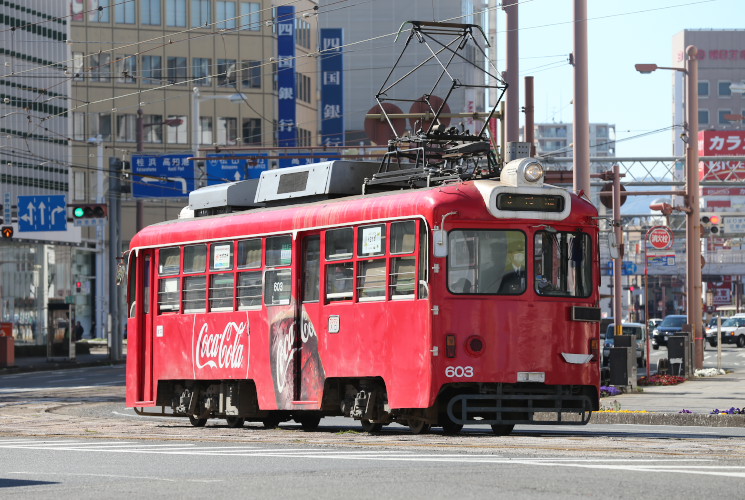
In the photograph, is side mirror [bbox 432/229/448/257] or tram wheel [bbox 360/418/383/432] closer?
side mirror [bbox 432/229/448/257]

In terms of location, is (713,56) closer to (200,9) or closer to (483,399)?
(200,9)

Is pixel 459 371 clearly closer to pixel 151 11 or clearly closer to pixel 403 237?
pixel 403 237

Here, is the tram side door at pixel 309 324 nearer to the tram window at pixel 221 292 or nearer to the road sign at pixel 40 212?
the tram window at pixel 221 292

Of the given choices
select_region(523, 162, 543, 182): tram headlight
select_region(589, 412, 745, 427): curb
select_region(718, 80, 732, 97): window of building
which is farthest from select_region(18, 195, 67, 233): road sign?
select_region(718, 80, 732, 97): window of building

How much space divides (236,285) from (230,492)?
32.8ft

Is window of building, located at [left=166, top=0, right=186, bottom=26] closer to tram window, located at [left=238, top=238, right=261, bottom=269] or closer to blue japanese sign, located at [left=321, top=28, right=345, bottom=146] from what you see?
blue japanese sign, located at [left=321, top=28, right=345, bottom=146]

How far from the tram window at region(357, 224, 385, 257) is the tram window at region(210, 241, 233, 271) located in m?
2.98

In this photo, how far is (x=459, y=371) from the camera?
55.7ft

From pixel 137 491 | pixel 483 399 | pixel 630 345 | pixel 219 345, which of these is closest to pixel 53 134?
pixel 630 345

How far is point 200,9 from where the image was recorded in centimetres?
8981

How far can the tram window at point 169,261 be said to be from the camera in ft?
71.5

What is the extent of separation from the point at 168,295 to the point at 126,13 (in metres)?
68.8

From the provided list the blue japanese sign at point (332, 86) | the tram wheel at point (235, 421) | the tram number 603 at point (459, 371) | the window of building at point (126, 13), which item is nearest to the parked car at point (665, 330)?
the blue japanese sign at point (332, 86)

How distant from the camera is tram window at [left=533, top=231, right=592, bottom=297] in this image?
57.5 feet
